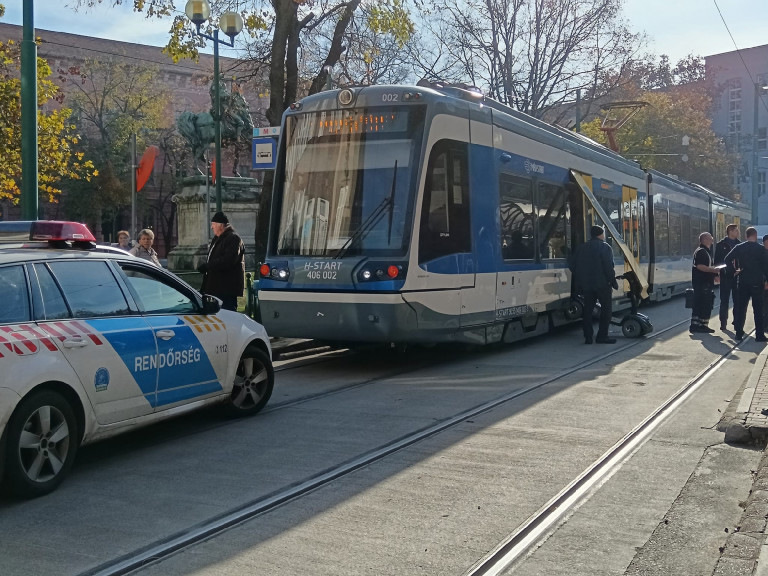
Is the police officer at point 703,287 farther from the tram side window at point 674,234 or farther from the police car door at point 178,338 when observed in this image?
the police car door at point 178,338

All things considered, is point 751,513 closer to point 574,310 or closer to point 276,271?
point 276,271

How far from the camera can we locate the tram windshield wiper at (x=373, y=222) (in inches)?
402

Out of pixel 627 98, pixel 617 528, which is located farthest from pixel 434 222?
pixel 627 98

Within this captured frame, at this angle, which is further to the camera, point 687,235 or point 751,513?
point 687,235

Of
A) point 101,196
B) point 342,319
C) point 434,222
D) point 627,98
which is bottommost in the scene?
point 342,319

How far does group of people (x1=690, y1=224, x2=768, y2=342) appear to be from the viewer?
560 inches

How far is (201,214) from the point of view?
25359 millimetres

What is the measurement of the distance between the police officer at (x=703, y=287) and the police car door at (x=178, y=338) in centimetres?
1053

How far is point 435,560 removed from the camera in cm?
448

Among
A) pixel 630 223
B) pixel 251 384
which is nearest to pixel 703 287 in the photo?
pixel 630 223

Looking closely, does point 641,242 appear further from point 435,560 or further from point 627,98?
point 627,98

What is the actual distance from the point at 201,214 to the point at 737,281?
605 inches

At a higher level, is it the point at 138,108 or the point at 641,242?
the point at 138,108

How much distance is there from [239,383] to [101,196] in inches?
1747
